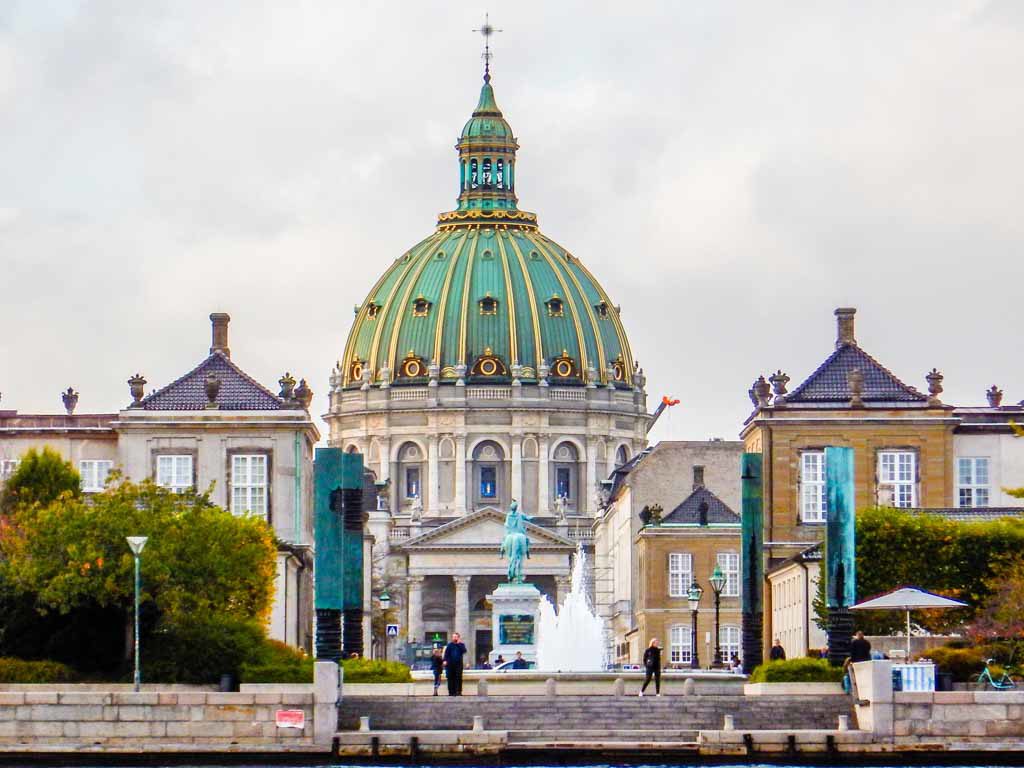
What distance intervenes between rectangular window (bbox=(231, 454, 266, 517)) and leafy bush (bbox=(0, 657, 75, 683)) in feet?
101

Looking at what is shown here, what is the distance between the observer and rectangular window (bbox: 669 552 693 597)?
420 feet

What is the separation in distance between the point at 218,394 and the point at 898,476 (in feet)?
68.2

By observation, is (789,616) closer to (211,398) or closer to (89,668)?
(211,398)

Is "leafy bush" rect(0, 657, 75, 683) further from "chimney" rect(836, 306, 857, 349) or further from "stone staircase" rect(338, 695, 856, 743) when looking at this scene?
"chimney" rect(836, 306, 857, 349)

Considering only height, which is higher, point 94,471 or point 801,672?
point 94,471

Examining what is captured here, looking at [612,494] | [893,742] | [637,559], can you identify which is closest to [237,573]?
[893,742]

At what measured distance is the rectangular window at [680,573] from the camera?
128125 mm

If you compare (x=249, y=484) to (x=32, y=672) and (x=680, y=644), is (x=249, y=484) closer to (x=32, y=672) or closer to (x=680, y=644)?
(x=32, y=672)

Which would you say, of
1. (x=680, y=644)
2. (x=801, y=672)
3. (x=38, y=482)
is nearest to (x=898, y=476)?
(x=38, y=482)

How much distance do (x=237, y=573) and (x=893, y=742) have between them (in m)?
25.1

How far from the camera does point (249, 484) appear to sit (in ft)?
319

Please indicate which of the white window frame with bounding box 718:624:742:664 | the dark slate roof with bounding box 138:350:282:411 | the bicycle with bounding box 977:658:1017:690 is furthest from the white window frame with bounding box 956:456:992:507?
the bicycle with bounding box 977:658:1017:690

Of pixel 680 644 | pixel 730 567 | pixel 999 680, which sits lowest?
pixel 999 680

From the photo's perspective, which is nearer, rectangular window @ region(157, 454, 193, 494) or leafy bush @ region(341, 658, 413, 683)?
leafy bush @ region(341, 658, 413, 683)
